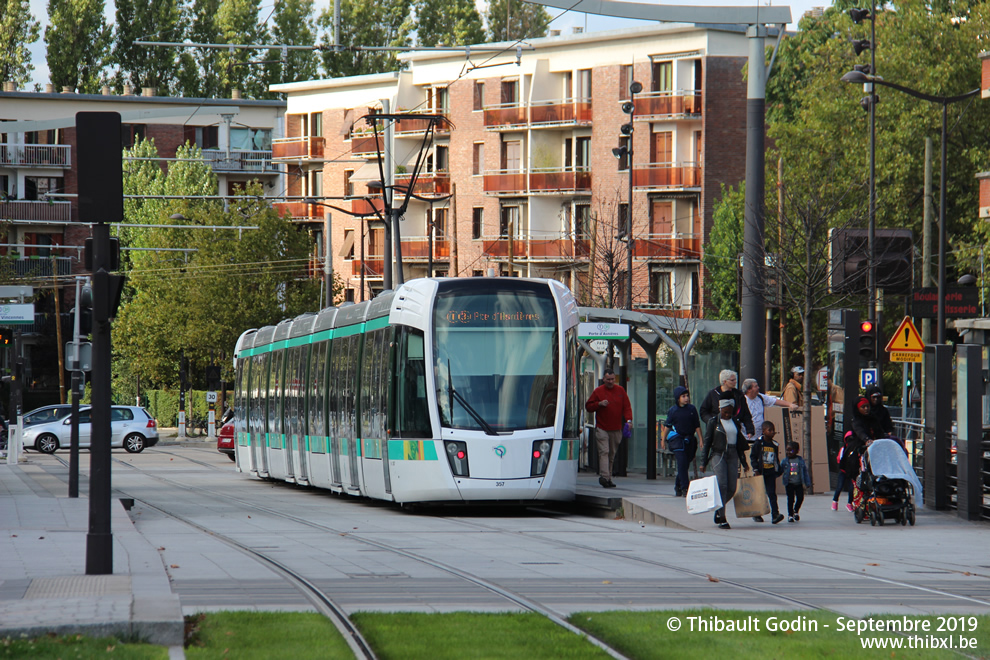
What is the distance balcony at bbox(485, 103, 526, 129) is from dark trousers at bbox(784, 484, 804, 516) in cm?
5162

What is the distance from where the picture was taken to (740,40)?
A: 62.6m

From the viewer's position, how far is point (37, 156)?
80.2 meters

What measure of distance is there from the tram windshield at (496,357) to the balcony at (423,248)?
54.9 meters

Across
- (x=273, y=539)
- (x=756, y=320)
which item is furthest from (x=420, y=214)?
(x=273, y=539)

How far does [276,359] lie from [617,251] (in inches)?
1107

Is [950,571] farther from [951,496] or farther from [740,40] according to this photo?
[740,40]

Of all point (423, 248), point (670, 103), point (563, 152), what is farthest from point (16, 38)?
point (670, 103)

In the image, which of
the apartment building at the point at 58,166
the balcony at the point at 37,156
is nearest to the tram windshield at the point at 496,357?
the apartment building at the point at 58,166

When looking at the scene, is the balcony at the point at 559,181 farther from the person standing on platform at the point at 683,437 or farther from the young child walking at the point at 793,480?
the young child walking at the point at 793,480

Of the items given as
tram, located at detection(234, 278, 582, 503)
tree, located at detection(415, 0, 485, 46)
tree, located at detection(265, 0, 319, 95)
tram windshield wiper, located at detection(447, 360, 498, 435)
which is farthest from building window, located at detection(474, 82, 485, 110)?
tram windshield wiper, located at detection(447, 360, 498, 435)

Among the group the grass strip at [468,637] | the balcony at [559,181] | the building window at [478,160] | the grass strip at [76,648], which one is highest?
the building window at [478,160]

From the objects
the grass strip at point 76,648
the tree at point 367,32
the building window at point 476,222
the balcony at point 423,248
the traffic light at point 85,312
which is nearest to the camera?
the grass strip at point 76,648

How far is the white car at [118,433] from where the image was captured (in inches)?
1912

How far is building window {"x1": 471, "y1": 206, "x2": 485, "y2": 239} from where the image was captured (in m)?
71.9
